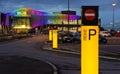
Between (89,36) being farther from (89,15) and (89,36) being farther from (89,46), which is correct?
(89,15)

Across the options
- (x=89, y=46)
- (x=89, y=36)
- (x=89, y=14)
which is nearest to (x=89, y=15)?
(x=89, y=14)

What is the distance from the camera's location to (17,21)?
610ft

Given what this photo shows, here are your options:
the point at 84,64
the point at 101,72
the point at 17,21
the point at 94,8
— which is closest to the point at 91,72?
the point at 84,64

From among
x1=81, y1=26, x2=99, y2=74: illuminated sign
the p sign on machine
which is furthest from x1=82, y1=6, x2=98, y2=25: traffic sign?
x1=81, y1=26, x2=99, y2=74: illuminated sign

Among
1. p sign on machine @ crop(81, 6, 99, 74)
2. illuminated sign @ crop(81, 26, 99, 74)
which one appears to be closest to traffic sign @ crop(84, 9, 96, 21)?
p sign on machine @ crop(81, 6, 99, 74)

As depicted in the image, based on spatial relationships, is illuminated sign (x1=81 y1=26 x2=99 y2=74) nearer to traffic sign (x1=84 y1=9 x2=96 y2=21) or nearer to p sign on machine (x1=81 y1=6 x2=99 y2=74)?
p sign on machine (x1=81 y1=6 x2=99 y2=74)

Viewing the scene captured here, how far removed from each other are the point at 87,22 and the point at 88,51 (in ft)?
2.37

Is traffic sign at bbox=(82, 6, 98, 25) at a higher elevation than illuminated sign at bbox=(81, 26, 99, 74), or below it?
higher

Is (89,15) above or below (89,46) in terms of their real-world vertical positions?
above

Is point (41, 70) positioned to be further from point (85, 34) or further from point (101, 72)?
point (85, 34)

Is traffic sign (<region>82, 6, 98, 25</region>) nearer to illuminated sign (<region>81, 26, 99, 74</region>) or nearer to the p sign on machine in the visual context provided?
the p sign on machine

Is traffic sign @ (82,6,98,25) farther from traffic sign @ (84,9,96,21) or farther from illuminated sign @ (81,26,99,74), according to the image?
illuminated sign @ (81,26,99,74)

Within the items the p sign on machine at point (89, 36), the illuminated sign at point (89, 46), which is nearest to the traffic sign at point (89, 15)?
the p sign on machine at point (89, 36)

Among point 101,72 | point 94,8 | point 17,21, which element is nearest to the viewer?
point 94,8
